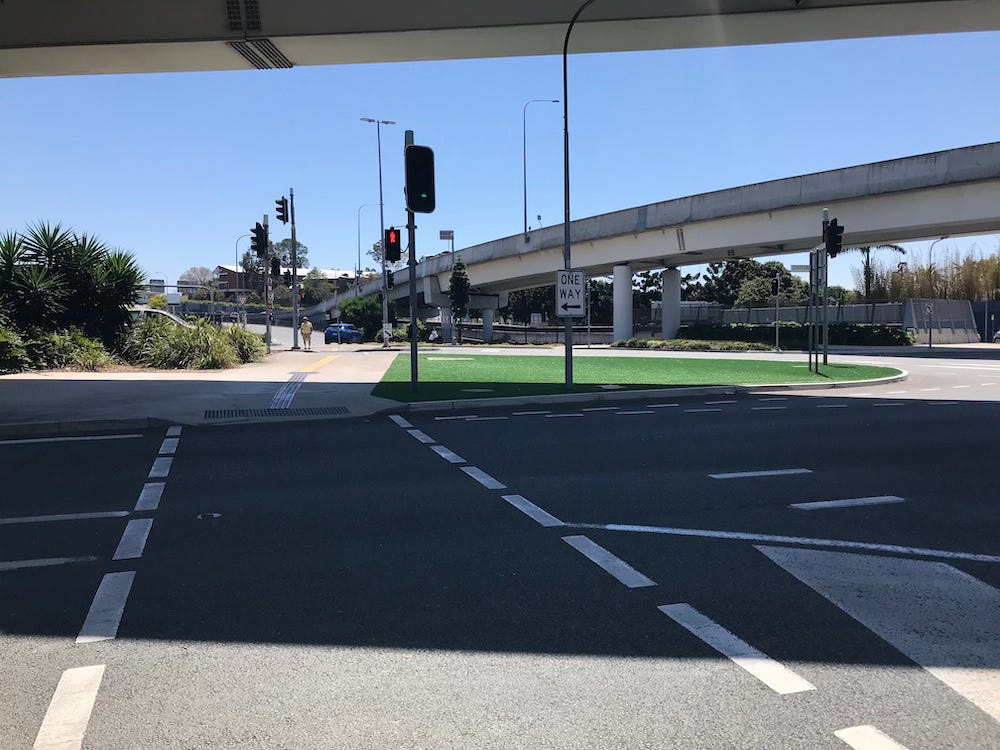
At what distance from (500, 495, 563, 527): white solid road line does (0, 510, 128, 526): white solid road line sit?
11.1 feet

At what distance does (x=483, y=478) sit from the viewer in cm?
807

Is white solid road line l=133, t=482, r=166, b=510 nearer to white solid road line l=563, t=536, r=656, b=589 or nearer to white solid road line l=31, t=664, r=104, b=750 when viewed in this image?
white solid road line l=31, t=664, r=104, b=750

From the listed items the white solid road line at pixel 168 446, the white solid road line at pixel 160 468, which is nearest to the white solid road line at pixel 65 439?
the white solid road line at pixel 168 446

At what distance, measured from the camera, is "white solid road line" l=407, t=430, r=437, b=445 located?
1060 cm

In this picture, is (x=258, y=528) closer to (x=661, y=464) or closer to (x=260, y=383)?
(x=661, y=464)

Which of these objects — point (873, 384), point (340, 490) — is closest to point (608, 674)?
point (340, 490)

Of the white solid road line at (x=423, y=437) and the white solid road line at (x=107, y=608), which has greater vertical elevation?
the white solid road line at (x=423, y=437)

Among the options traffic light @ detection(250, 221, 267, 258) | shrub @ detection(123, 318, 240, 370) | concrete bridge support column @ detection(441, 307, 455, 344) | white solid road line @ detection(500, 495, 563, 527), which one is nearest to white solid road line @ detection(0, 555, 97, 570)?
white solid road line @ detection(500, 495, 563, 527)

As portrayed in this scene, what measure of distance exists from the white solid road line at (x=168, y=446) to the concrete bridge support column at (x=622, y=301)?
41.6 metres

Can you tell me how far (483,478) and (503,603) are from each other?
350 centimetres

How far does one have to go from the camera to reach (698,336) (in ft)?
170

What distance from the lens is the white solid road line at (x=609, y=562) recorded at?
4.91 m

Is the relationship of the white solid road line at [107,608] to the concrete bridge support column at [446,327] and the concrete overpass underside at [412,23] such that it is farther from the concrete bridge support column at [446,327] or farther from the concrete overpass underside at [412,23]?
the concrete bridge support column at [446,327]

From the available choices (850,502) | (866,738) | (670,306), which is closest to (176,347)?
(850,502)
